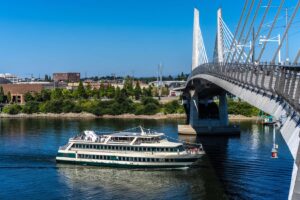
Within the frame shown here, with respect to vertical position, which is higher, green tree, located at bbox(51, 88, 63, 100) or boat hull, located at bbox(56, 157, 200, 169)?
green tree, located at bbox(51, 88, 63, 100)

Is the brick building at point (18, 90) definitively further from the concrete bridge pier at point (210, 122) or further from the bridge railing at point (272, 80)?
the bridge railing at point (272, 80)

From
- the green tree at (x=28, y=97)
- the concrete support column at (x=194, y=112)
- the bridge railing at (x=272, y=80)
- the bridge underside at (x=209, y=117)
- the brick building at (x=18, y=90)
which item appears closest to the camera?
the bridge railing at (x=272, y=80)

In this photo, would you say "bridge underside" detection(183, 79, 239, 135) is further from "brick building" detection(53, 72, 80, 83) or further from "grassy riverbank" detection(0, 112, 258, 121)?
"brick building" detection(53, 72, 80, 83)

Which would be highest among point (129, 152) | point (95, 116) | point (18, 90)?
point (18, 90)

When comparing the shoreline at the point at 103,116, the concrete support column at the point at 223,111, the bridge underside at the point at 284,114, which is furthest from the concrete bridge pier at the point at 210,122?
the bridge underside at the point at 284,114

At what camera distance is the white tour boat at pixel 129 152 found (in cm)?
2625

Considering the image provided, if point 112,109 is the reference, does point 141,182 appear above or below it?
below

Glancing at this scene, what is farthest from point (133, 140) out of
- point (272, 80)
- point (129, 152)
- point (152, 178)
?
point (272, 80)

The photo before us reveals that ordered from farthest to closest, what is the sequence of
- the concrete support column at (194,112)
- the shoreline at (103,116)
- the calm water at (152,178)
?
the shoreline at (103,116)
the concrete support column at (194,112)
the calm water at (152,178)

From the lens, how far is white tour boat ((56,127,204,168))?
2625 cm

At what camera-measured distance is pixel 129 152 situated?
26.9 metres

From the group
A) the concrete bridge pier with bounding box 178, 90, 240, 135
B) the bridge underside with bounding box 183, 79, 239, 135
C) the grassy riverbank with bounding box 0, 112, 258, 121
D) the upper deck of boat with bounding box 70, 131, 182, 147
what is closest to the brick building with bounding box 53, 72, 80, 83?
the grassy riverbank with bounding box 0, 112, 258, 121

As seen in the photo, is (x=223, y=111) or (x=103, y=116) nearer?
(x=223, y=111)

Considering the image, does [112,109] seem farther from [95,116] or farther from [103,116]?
[95,116]
